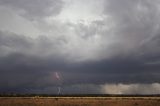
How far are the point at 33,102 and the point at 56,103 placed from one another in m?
6.66

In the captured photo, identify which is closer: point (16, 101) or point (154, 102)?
point (154, 102)

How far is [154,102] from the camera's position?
92.0 meters

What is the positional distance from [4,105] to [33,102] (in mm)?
8079

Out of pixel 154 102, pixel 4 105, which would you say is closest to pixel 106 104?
pixel 154 102

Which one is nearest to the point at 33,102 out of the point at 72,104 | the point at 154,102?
the point at 72,104

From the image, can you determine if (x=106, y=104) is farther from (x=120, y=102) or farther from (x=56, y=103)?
(x=56, y=103)

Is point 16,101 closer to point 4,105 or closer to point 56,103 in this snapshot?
point 4,105

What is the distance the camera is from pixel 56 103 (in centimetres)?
9619

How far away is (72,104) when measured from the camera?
93.9 m

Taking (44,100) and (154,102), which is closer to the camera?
(154,102)

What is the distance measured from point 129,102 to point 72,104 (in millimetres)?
15738

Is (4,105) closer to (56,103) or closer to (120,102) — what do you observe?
(56,103)

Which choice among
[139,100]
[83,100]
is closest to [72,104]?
[83,100]

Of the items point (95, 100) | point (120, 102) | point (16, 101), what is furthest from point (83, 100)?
point (16, 101)
